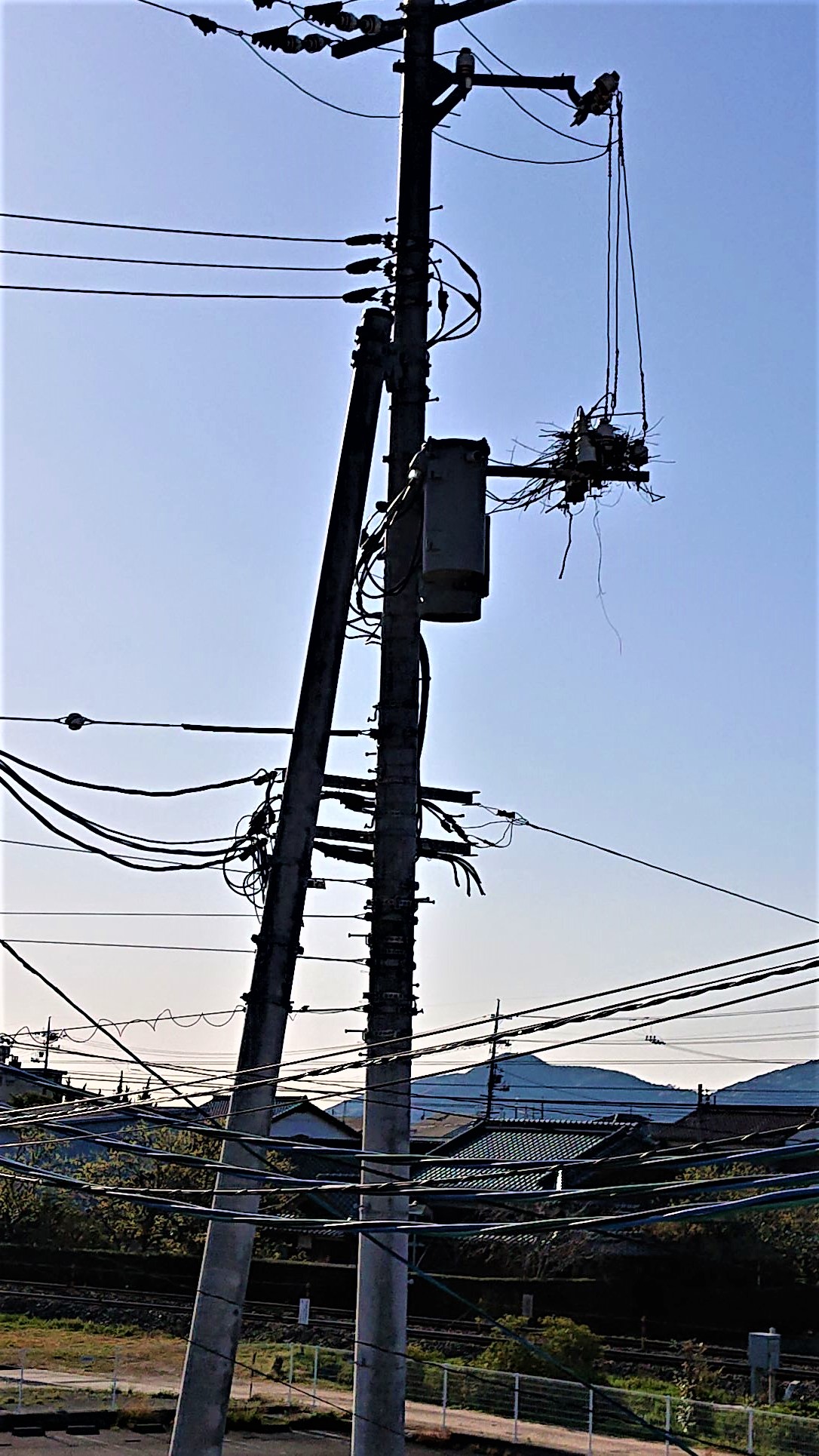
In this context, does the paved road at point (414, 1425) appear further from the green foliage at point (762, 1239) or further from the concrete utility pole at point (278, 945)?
the concrete utility pole at point (278, 945)

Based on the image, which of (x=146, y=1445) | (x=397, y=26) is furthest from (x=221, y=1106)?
(x=146, y=1445)

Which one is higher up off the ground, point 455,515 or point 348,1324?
point 455,515

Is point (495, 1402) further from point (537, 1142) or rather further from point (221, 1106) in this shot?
point (537, 1142)

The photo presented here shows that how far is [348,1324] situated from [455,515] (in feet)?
108

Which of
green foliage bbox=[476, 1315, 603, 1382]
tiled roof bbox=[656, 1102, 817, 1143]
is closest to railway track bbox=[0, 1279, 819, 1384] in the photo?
green foliage bbox=[476, 1315, 603, 1382]

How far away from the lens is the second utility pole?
8.46 m

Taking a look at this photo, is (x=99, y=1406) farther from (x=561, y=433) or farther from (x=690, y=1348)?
(x=561, y=433)

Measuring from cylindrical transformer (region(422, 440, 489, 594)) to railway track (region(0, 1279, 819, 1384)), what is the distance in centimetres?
2533

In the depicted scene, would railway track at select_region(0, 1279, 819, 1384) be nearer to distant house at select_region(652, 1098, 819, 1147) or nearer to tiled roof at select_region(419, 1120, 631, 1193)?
tiled roof at select_region(419, 1120, 631, 1193)

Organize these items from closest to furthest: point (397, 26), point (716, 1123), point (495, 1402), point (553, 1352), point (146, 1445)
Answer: point (397, 26) < point (146, 1445) < point (495, 1402) < point (553, 1352) < point (716, 1123)

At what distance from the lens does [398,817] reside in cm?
938

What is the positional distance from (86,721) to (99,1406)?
748 inches

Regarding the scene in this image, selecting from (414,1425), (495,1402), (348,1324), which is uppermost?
(348,1324)

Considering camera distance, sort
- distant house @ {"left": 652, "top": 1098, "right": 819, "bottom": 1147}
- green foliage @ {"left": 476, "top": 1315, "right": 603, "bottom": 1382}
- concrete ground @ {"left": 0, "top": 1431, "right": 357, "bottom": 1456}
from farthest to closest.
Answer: distant house @ {"left": 652, "top": 1098, "right": 819, "bottom": 1147} < green foliage @ {"left": 476, "top": 1315, "right": 603, "bottom": 1382} < concrete ground @ {"left": 0, "top": 1431, "right": 357, "bottom": 1456}
